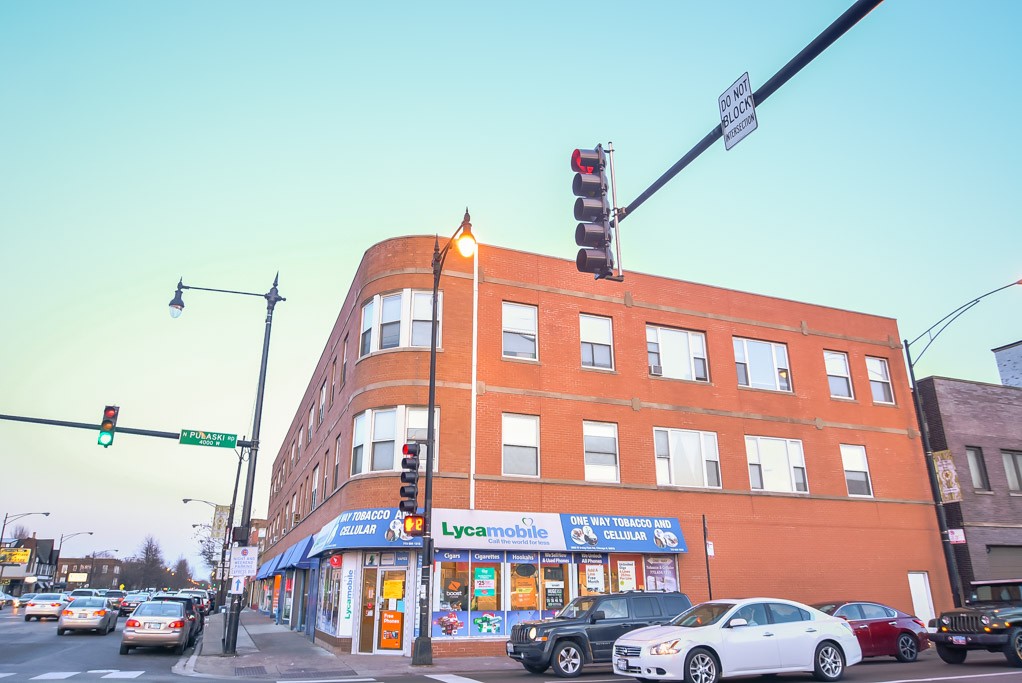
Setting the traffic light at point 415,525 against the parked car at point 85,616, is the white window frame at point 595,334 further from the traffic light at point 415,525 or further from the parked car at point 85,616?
the parked car at point 85,616

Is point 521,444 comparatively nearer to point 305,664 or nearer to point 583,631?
point 583,631

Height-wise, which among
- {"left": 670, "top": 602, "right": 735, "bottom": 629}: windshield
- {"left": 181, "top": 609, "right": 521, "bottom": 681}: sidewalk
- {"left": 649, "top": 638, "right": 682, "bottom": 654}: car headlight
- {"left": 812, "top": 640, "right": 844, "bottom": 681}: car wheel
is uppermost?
{"left": 670, "top": 602, "right": 735, "bottom": 629}: windshield

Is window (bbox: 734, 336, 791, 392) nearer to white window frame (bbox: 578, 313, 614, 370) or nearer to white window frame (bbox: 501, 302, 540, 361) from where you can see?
white window frame (bbox: 578, 313, 614, 370)

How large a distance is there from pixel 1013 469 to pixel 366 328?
26507mm

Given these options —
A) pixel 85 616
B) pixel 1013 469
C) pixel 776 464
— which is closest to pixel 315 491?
pixel 85 616

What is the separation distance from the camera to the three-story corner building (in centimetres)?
2025

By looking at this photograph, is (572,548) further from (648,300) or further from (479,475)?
(648,300)

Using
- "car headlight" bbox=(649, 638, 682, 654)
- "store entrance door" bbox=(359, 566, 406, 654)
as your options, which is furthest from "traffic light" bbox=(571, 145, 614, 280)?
"store entrance door" bbox=(359, 566, 406, 654)

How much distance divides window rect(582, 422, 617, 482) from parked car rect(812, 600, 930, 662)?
759 cm

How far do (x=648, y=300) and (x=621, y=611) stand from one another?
40.5 ft

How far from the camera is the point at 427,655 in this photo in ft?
53.8

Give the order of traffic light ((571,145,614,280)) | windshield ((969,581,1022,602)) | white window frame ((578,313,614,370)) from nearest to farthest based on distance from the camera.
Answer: traffic light ((571,145,614,280)) < windshield ((969,581,1022,602)) < white window frame ((578,313,614,370))

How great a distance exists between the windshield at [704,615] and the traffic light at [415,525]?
251 inches

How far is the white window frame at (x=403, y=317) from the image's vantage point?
22.0 meters
